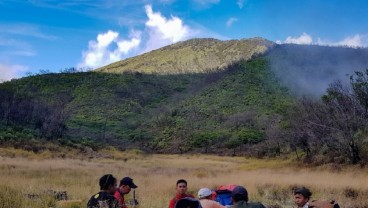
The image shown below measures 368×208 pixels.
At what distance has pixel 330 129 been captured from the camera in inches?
1080

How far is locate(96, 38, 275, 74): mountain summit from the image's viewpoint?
5576 inches

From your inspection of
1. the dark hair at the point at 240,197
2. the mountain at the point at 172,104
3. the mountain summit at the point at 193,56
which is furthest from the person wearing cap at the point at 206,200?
the mountain summit at the point at 193,56

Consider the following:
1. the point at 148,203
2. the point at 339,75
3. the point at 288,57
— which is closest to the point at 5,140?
the point at 148,203

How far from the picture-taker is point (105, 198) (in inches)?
236

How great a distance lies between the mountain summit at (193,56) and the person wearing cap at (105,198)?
129 metres

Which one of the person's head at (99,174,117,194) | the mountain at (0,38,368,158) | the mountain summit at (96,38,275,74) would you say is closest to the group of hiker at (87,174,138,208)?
the person's head at (99,174,117,194)

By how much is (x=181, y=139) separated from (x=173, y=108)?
21.3 meters

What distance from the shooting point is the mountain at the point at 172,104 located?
5756 cm

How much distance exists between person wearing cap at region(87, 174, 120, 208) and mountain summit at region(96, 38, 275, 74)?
425 feet

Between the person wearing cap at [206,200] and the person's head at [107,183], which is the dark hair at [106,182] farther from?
the person wearing cap at [206,200]

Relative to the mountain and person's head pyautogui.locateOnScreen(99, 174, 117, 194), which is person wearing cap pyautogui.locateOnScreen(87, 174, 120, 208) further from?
the mountain

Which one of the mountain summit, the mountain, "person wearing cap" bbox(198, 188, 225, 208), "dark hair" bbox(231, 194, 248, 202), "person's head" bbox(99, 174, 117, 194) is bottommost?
"person wearing cap" bbox(198, 188, 225, 208)

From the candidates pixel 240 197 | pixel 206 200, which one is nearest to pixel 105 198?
pixel 206 200

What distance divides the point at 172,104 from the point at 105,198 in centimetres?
9121
